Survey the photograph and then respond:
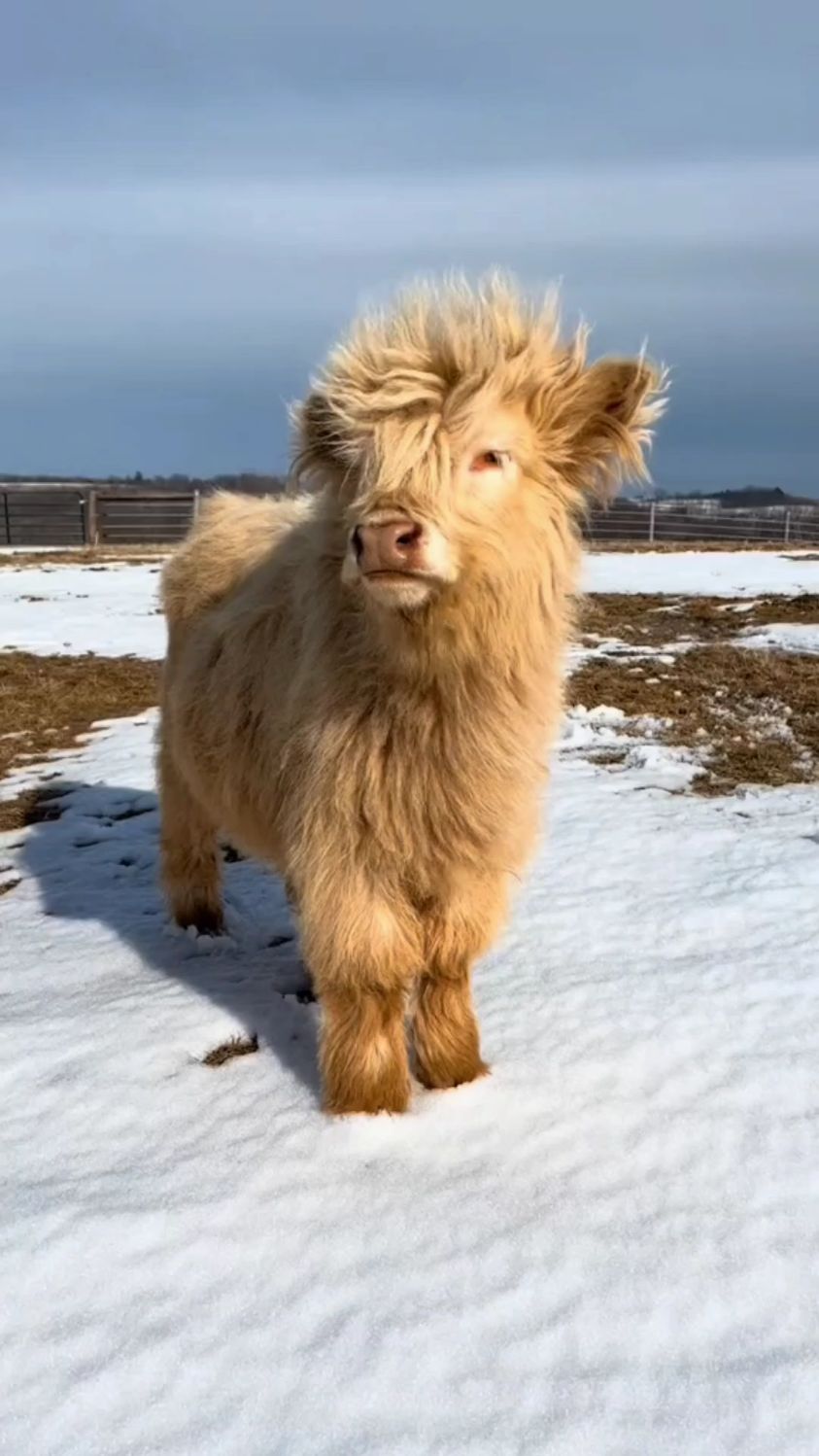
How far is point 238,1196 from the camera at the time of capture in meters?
3.24

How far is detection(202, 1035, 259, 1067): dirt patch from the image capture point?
405 cm

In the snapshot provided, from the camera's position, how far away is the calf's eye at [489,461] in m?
3.08

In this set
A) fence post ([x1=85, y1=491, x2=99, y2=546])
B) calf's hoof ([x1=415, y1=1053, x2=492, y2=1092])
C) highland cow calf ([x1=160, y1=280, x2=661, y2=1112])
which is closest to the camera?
highland cow calf ([x1=160, y1=280, x2=661, y2=1112])

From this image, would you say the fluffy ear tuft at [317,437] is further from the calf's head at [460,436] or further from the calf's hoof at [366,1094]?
the calf's hoof at [366,1094]

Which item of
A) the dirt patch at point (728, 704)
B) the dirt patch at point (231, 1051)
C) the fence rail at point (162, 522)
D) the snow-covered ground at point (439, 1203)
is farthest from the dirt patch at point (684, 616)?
the fence rail at point (162, 522)

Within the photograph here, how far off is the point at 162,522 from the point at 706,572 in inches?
804

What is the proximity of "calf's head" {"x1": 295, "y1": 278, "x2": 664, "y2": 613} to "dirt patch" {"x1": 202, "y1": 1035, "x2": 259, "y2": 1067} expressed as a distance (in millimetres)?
1760

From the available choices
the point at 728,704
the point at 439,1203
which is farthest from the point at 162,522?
the point at 439,1203

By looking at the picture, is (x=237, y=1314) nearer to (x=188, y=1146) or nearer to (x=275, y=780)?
(x=188, y=1146)

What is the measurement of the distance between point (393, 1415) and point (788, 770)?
5.47m

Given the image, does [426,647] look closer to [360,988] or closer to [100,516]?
[360,988]

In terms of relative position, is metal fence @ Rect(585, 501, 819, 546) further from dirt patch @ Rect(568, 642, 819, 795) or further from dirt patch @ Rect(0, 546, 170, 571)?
dirt patch @ Rect(568, 642, 819, 795)

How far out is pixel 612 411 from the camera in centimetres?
328

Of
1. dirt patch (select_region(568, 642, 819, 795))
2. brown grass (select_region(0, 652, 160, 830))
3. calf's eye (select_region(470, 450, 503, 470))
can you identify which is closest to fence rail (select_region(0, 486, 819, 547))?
dirt patch (select_region(568, 642, 819, 795))
